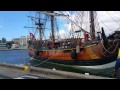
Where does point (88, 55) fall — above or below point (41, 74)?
above

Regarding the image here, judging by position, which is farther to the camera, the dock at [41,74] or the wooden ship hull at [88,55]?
the wooden ship hull at [88,55]

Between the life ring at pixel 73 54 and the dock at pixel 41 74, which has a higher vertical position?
the life ring at pixel 73 54

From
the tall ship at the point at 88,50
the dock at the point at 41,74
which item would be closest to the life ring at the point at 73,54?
the tall ship at the point at 88,50

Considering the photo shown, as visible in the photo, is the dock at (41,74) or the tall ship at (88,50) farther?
the tall ship at (88,50)

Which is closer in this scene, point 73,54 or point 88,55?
point 88,55

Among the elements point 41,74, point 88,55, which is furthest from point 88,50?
point 41,74

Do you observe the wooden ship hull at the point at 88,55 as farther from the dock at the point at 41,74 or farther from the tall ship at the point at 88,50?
the dock at the point at 41,74

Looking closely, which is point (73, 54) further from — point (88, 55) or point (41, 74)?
point (41, 74)

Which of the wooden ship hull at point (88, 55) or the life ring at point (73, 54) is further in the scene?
the life ring at point (73, 54)
